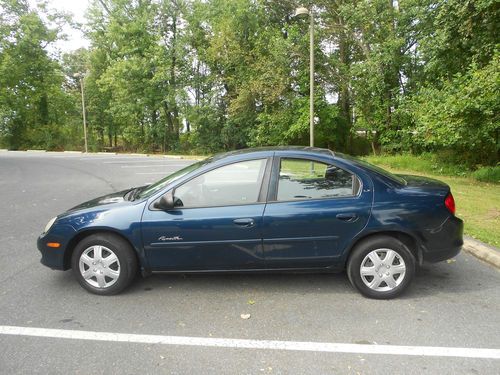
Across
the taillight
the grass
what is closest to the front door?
the taillight

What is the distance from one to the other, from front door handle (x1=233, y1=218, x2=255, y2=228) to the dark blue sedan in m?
0.01

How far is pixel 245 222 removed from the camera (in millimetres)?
3730

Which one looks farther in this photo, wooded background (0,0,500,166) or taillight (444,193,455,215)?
wooded background (0,0,500,166)

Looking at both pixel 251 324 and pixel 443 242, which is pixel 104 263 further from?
pixel 443 242

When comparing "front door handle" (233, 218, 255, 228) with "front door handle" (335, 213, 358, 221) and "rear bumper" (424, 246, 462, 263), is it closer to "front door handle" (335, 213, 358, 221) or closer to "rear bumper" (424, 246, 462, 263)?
"front door handle" (335, 213, 358, 221)

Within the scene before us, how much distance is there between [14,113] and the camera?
34.7 meters

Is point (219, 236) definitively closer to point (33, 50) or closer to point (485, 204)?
point (485, 204)

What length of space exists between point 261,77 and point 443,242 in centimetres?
2122

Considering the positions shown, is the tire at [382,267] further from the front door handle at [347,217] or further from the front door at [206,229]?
the front door at [206,229]

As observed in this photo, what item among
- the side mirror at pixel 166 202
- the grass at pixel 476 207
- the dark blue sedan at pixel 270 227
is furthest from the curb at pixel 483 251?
the side mirror at pixel 166 202

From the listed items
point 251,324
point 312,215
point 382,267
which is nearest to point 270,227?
point 312,215

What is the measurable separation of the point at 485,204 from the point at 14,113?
38660mm

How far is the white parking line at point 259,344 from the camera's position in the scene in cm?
292

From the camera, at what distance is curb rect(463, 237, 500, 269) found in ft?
15.4
